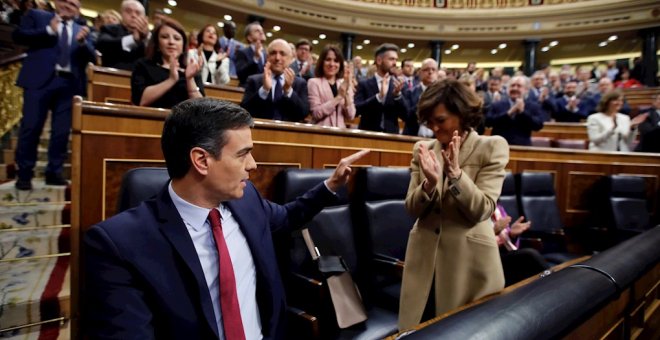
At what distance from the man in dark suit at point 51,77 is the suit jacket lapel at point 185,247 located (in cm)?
167

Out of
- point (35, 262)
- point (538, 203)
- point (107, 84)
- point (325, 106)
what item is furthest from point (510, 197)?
point (107, 84)

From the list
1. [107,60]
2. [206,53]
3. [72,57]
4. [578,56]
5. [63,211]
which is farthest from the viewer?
[578,56]

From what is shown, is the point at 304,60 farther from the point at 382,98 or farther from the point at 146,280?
the point at 146,280

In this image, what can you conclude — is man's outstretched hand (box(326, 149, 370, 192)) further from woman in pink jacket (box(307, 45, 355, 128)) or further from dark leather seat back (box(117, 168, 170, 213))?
woman in pink jacket (box(307, 45, 355, 128))

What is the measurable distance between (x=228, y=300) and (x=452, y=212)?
626 millimetres

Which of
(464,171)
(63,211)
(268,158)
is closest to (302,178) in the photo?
(268,158)

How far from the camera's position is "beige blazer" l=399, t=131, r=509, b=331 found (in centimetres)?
100

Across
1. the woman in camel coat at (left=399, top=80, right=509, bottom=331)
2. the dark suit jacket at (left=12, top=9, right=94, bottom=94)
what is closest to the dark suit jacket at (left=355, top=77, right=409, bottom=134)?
the woman in camel coat at (left=399, top=80, right=509, bottom=331)

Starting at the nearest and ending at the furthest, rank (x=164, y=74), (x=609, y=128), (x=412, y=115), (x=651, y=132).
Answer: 1. (x=164, y=74)
2. (x=412, y=115)
3. (x=609, y=128)
4. (x=651, y=132)

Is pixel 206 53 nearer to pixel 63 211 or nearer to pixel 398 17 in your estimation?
pixel 63 211

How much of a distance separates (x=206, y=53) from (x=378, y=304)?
244 centimetres

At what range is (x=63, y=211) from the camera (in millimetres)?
1741

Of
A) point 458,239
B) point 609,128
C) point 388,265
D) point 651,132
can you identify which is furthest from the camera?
point 651,132

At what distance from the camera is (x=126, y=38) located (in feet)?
8.00
